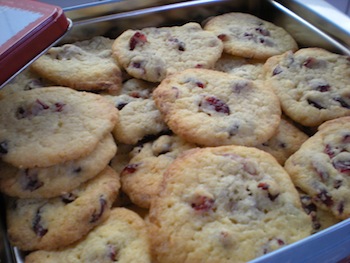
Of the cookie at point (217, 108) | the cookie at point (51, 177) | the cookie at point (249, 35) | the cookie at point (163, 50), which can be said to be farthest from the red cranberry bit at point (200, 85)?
the cookie at point (51, 177)

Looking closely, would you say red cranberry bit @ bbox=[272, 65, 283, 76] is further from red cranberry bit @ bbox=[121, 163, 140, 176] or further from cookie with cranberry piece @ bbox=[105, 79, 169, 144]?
red cranberry bit @ bbox=[121, 163, 140, 176]

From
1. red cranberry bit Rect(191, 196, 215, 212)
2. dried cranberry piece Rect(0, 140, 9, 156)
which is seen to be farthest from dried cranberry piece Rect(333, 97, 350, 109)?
dried cranberry piece Rect(0, 140, 9, 156)

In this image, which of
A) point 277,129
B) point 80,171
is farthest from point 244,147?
point 80,171

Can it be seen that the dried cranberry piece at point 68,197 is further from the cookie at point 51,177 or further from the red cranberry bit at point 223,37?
the red cranberry bit at point 223,37

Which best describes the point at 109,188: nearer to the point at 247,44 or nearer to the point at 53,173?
the point at 53,173

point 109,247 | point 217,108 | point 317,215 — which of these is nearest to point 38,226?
point 109,247

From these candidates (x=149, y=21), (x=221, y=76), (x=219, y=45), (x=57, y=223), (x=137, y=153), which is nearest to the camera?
(x=57, y=223)
